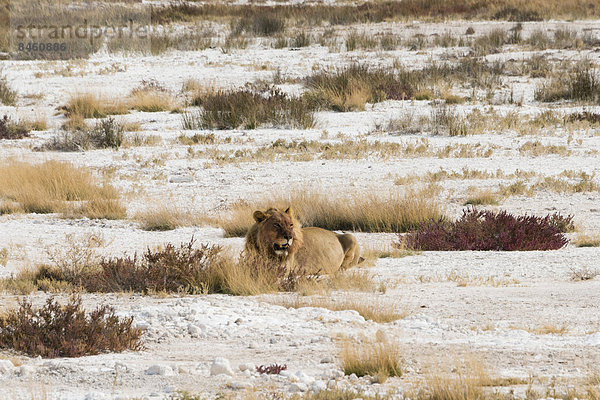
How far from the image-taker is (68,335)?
598 cm

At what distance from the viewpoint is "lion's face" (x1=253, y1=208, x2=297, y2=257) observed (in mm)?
7656

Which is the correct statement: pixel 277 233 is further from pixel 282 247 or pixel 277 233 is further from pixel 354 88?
pixel 354 88

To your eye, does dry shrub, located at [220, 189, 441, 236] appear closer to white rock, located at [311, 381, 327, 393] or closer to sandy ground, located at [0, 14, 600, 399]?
sandy ground, located at [0, 14, 600, 399]

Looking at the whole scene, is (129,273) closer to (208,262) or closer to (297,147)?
(208,262)

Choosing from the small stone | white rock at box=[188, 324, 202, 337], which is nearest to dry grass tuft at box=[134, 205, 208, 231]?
the small stone

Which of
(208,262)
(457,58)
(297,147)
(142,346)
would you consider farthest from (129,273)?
(457,58)

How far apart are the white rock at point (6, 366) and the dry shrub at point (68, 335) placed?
0.40m

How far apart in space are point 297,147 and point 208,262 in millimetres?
8501

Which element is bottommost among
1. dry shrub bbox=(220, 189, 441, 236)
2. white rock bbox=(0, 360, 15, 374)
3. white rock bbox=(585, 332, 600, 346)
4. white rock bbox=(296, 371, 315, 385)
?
dry shrub bbox=(220, 189, 441, 236)

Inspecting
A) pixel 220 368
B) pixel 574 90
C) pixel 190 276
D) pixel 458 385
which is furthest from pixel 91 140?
pixel 458 385

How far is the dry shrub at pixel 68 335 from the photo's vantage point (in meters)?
5.90

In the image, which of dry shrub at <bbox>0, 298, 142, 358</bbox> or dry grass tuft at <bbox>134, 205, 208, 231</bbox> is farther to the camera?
dry grass tuft at <bbox>134, 205, 208, 231</bbox>

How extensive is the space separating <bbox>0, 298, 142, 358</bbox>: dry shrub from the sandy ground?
0.50 ft

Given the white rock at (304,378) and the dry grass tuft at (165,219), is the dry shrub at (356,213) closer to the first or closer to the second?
the dry grass tuft at (165,219)
